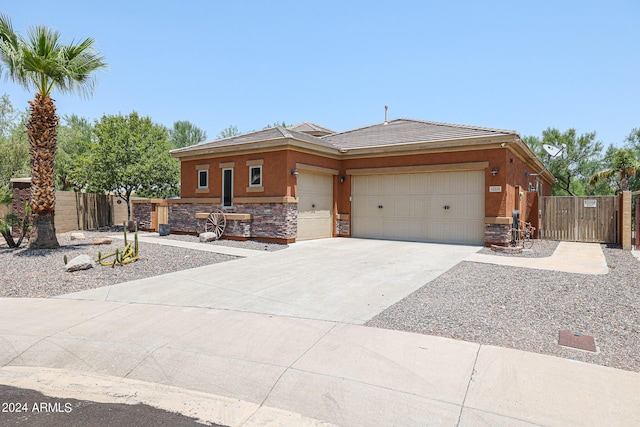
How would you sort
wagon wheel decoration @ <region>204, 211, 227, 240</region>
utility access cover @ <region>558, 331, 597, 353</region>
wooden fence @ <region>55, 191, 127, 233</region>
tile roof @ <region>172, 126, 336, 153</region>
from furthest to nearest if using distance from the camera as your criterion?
1. wooden fence @ <region>55, 191, 127, 233</region>
2. wagon wheel decoration @ <region>204, 211, 227, 240</region>
3. tile roof @ <region>172, 126, 336, 153</region>
4. utility access cover @ <region>558, 331, 597, 353</region>

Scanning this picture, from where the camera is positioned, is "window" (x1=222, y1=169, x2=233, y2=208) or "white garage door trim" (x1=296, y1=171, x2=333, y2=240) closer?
"white garage door trim" (x1=296, y1=171, x2=333, y2=240)

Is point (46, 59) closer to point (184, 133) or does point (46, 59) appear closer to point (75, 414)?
point (75, 414)

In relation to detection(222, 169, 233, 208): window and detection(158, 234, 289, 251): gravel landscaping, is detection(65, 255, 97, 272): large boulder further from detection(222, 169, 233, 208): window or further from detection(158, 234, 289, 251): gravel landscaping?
detection(222, 169, 233, 208): window

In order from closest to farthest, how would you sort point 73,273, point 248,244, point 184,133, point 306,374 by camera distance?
point 306,374
point 73,273
point 248,244
point 184,133

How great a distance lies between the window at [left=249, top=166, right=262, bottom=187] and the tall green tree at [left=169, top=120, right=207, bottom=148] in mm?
28177

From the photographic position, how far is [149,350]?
4.70 meters

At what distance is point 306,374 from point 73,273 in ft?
→ 23.7

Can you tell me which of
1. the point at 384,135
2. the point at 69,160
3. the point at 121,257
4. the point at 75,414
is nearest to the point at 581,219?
the point at 384,135

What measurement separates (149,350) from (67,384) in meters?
0.88

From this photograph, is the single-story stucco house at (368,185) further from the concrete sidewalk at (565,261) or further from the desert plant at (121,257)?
the desert plant at (121,257)

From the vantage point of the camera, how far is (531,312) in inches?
238

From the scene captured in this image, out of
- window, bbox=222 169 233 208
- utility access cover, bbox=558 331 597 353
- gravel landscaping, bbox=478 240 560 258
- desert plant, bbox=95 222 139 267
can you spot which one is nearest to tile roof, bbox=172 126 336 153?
window, bbox=222 169 233 208

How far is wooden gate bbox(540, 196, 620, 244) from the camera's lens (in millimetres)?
15328

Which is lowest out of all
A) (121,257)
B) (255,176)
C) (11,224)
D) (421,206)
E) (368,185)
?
(121,257)
